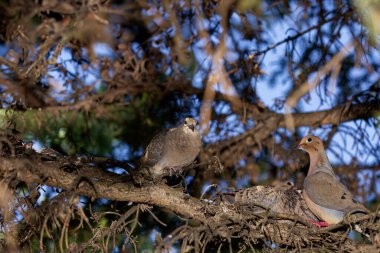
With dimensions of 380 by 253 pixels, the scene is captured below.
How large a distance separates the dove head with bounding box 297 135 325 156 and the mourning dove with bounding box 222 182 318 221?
491 millimetres

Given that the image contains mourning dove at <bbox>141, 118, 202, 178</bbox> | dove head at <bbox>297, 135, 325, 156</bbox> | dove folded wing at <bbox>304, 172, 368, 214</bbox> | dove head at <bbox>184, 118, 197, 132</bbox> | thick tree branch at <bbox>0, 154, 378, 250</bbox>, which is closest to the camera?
thick tree branch at <bbox>0, 154, 378, 250</bbox>

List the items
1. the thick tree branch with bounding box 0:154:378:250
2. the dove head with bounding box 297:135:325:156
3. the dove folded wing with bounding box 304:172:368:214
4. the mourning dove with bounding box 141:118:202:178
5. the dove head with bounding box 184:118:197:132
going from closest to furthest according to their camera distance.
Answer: the thick tree branch with bounding box 0:154:378:250 → the dove folded wing with bounding box 304:172:368:214 → the mourning dove with bounding box 141:118:202:178 → the dove head with bounding box 184:118:197:132 → the dove head with bounding box 297:135:325:156

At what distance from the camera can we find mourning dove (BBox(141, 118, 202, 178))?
5.82 meters

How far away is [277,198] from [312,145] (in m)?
0.74

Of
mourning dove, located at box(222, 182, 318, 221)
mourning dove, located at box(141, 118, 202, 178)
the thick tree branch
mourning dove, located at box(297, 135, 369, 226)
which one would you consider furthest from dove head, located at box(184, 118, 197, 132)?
the thick tree branch

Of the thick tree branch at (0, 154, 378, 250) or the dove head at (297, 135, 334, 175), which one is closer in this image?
the thick tree branch at (0, 154, 378, 250)

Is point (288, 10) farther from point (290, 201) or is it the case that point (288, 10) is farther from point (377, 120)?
point (290, 201)

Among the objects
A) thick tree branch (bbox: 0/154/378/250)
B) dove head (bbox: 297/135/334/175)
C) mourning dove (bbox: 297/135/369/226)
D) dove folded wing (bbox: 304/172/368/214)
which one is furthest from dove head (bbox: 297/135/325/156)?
thick tree branch (bbox: 0/154/378/250)

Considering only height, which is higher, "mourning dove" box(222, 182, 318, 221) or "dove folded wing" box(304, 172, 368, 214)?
"dove folded wing" box(304, 172, 368, 214)

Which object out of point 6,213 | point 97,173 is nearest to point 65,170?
point 97,173

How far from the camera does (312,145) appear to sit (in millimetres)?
6359

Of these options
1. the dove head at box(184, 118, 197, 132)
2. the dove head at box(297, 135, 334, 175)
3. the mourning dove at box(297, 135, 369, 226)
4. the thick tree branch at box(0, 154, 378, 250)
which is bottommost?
the thick tree branch at box(0, 154, 378, 250)

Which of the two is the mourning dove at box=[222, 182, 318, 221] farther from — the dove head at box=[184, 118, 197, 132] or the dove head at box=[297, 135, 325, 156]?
the dove head at box=[184, 118, 197, 132]

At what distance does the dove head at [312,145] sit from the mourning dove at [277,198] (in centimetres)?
49
